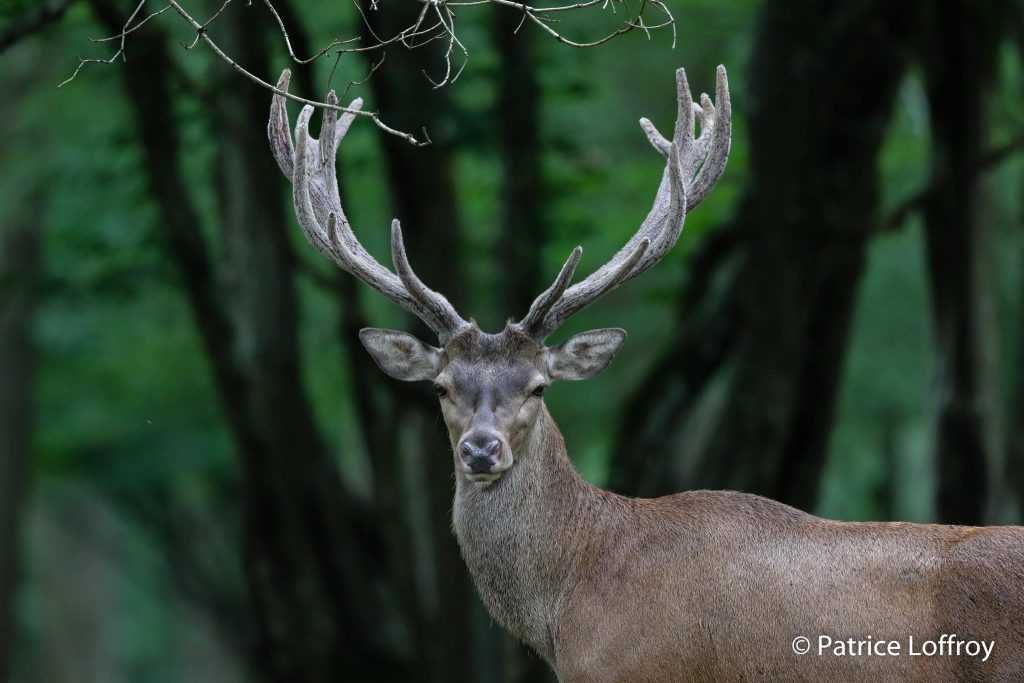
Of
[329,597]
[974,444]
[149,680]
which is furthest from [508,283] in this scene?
[149,680]

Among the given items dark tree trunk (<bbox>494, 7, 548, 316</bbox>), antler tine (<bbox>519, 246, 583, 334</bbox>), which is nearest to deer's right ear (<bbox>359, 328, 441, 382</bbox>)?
antler tine (<bbox>519, 246, 583, 334</bbox>)

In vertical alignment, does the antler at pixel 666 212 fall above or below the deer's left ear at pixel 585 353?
above

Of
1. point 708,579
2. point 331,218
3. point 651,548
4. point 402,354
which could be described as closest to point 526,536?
point 651,548

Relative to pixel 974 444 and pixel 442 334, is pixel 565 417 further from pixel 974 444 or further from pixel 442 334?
pixel 442 334

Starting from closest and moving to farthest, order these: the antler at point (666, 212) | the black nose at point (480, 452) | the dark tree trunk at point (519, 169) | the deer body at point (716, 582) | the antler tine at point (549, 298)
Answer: the deer body at point (716, 582) < the black nose at point (480, 452) < the antler tine at point (549, 298) < the antler at point (666, 212) < the dark tree trunk at point (519, 169)

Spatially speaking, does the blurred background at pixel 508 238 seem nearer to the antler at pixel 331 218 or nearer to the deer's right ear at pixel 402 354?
the antler at pixel 331 218

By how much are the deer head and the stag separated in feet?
0.03

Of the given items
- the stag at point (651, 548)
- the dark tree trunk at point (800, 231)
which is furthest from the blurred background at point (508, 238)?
the stag at point (651, 548)

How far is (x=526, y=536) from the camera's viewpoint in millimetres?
7883

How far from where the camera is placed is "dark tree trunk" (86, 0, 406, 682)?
1453 centimetres

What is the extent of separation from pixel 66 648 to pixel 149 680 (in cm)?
936

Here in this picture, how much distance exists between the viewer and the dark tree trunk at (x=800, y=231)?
13070mm

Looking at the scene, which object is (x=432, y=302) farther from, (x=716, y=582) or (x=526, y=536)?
(x=716, y=582)

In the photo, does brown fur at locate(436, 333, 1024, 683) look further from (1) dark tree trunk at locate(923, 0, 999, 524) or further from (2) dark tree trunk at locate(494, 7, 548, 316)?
(1) dark tree trunk at locate(923, 0, 999, 524)
